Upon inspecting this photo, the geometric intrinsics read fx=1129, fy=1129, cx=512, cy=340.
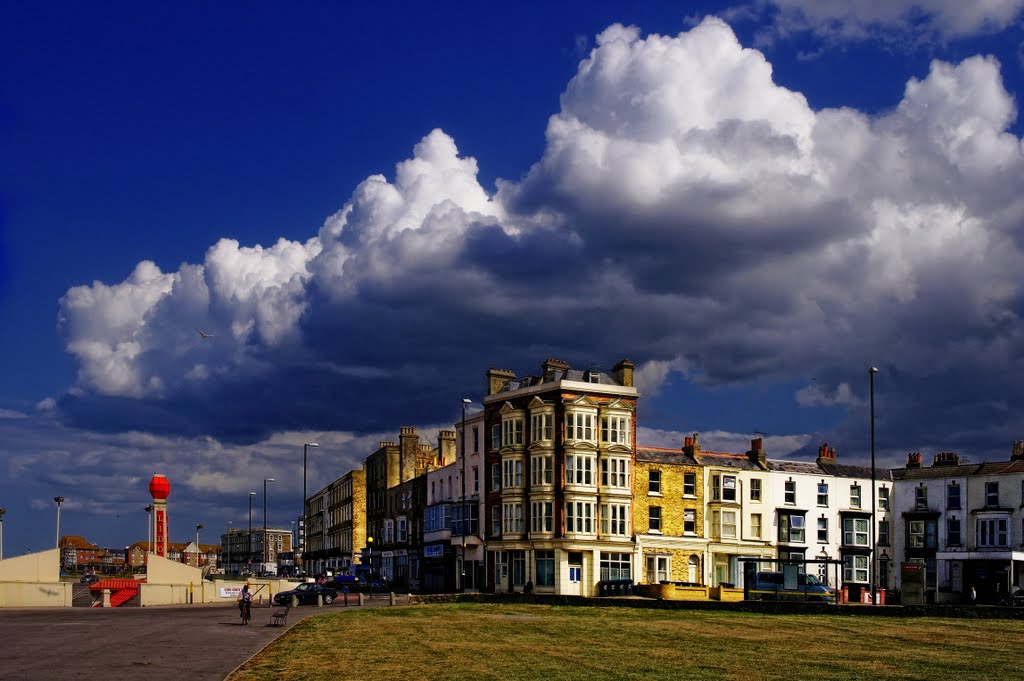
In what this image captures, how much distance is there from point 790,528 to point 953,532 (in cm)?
1189

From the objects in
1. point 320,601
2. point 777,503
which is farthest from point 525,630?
point 777,503

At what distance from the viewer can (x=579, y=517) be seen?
8100 cm

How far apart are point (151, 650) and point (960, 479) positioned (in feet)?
216

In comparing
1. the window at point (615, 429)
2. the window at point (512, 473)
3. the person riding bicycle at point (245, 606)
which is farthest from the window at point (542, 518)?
the person riding bicycle at point (245, 606)

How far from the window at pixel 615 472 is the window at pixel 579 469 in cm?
109

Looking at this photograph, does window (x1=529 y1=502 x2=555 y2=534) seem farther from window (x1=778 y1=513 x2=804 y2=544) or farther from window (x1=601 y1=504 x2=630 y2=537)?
window (x1=778 y1=513 x2=804 y2=544)

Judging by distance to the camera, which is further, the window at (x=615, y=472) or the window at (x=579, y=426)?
the window at (x=615, y=472)

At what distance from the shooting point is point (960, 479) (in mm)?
84375

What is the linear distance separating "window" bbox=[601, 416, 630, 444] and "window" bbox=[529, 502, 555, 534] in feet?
21.4

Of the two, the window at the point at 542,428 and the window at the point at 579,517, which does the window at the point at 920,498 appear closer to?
the window at the point at 579,517

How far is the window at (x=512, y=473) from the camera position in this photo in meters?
83.8

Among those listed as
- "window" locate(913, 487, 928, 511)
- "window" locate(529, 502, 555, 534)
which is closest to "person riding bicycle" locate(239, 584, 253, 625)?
"window" locate(529, 502, 555, 534)

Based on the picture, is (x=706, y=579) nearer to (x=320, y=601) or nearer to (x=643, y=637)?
(x=320, y=601)

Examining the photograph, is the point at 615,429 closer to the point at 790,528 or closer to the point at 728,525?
the point at 728,525
